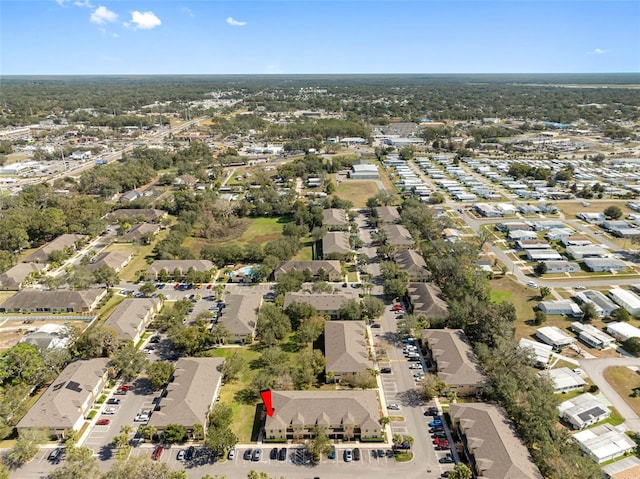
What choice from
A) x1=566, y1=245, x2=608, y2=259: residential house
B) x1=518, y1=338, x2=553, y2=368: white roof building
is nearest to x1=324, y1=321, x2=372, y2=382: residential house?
x1=518, y1=338, x2=553, y2=368: white roof building

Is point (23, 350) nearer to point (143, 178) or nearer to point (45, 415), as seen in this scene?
point (45, 415)

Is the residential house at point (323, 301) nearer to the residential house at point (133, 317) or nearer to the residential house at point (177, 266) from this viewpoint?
the residential house at point (177, 266)

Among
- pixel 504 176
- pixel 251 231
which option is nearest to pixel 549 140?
pixel 504 176

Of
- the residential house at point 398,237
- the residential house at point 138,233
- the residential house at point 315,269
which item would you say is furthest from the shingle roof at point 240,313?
the residential house at point 138,233

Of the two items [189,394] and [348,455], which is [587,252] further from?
[189,394]

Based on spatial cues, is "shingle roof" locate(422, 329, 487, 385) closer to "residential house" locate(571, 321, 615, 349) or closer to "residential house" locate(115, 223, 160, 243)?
"residential house" locate(571, 321, 615, 349)

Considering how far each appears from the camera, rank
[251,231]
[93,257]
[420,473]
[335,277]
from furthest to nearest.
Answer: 1. [251,231]
2. [93,257]
3. [335,277]
4. [420,473]
